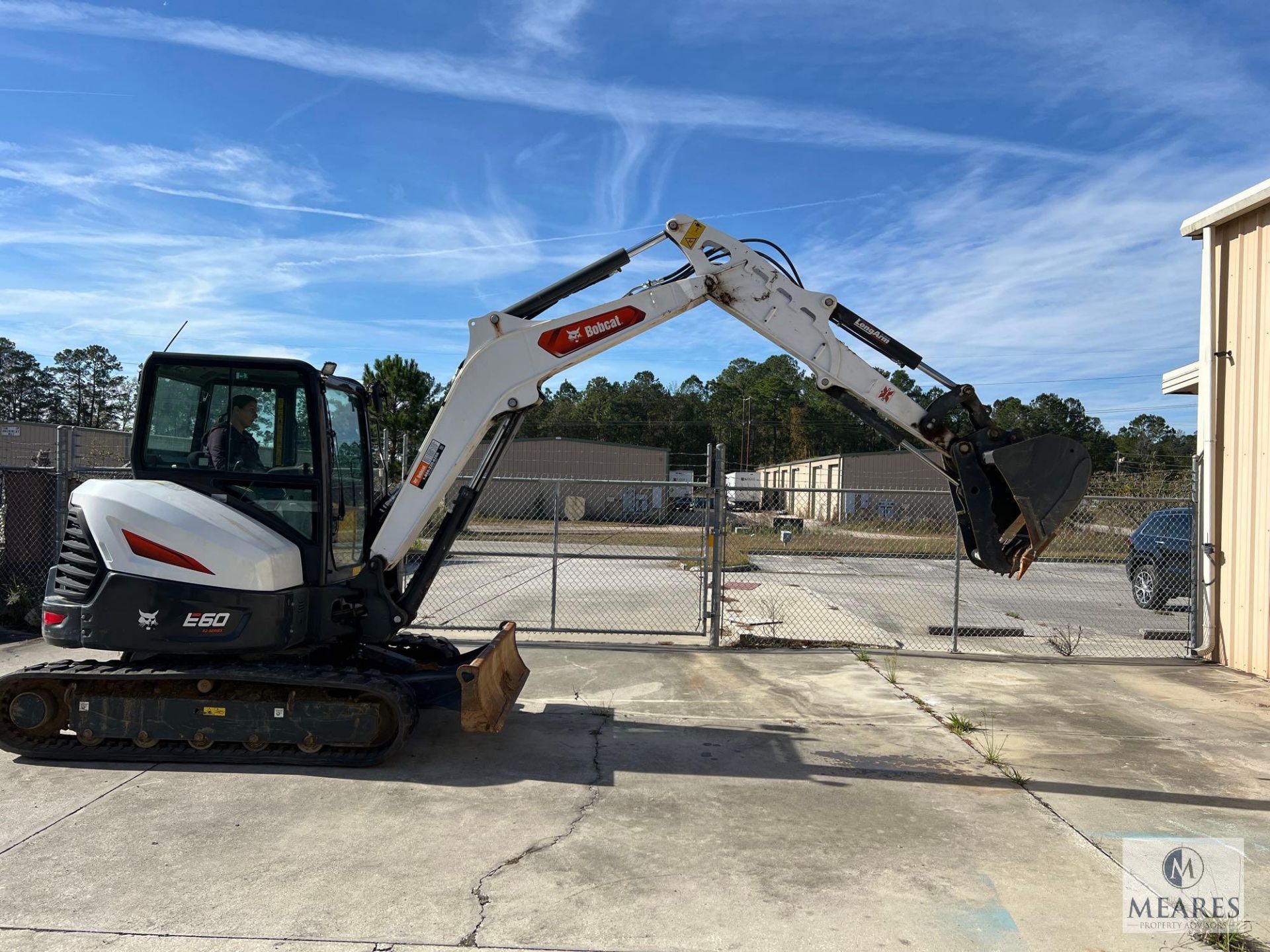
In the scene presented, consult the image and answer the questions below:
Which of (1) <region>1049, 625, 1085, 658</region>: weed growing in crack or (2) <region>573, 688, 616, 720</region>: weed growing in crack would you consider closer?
(2) <region>573, 688, 616, 720</region>: weed growing in crack

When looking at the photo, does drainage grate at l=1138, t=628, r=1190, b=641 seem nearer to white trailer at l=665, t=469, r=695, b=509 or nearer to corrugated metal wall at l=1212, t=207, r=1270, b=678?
corrugated metal wall at l=1212, t=207, r=1270, b=678

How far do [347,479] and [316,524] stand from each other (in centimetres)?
54

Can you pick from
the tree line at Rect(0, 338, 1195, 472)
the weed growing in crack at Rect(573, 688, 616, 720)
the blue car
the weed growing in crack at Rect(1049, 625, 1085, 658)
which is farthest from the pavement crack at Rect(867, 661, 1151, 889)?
the tree line at Rect(0, 338, 1195, 472)

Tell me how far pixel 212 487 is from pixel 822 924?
15.6ft

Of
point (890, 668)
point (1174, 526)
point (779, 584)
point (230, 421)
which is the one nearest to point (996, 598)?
point (1174, 526)

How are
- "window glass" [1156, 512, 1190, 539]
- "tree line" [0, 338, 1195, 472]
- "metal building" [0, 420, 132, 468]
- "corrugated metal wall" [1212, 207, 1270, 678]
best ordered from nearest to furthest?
"corrugated metal wall" [1212, 207, 1270, 678]
"metal building" [0, 420, 132, 468]
"window glass" [1156, 512, 1190, 539]
"tree line" [0, 338, 1195, 472]

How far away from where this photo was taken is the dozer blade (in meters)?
5.84

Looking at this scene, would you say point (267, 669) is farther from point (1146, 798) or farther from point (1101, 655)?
point (1101, 655)

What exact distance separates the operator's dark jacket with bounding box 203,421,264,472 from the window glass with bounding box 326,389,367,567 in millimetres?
517

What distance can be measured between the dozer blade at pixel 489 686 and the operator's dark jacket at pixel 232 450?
2056 millimetres

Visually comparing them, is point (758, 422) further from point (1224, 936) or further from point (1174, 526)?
point (1224, 936)

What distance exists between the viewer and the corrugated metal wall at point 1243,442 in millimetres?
9258

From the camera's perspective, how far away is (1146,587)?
14.1 m

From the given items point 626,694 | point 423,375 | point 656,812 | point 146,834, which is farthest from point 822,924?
point 423,375
